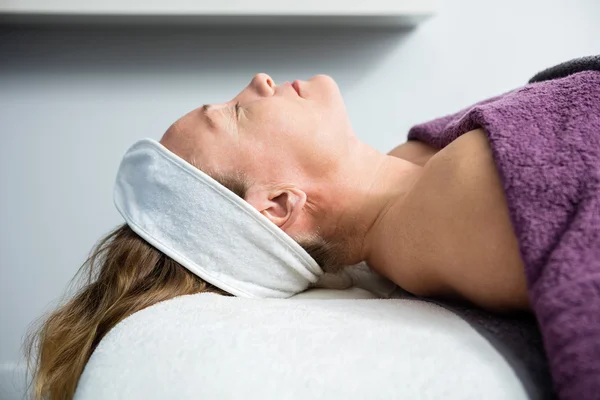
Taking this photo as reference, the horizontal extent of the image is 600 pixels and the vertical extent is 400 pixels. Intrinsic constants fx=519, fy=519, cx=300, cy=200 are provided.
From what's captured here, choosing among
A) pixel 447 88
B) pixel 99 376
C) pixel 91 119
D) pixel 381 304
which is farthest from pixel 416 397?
pixel 91 119

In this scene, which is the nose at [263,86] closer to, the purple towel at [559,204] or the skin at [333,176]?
the skin at [333,176]

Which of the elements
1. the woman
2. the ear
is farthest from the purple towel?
the ear

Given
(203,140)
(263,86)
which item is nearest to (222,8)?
(263,86)

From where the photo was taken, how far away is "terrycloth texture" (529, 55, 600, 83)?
0.82m

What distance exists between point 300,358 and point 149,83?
1.16 metres

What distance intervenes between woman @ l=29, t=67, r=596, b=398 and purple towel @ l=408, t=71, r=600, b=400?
18mm

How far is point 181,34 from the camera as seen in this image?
4.97ft

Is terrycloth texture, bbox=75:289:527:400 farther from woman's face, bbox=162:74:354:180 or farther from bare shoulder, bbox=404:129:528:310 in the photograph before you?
woman's face, bbox=162:74:354:180

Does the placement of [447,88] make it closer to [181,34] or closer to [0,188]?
[181,34]

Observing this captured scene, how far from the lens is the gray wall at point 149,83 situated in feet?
4.97

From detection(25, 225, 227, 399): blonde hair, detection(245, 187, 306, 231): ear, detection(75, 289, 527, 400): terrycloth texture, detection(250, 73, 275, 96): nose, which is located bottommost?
detection(25, 225, 227, 399): blonde hair

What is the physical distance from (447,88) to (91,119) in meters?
1.06

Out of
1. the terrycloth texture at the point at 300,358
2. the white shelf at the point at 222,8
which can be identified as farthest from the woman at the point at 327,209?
the white shelf at the point at 222,8

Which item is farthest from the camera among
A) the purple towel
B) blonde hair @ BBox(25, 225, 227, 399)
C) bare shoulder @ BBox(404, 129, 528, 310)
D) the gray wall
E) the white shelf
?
the gray wall
